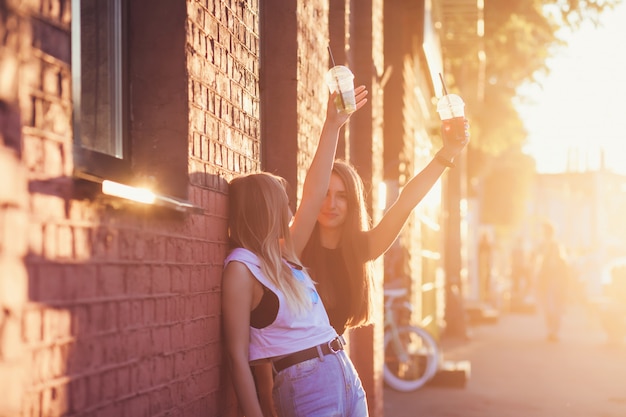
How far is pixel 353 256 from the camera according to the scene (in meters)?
4.52

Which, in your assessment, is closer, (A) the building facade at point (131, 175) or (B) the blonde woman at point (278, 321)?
(A) the building facade at point (131, 175)

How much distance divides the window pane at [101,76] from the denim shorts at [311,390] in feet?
3.33

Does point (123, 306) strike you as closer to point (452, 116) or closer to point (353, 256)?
point (353, 256)

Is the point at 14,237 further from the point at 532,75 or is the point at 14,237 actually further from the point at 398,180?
the point at 532,75

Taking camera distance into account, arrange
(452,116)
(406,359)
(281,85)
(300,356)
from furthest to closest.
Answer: (406,359) → (281,85) → (452,116) → (300,356)

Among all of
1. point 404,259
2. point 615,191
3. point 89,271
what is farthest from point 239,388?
point 615,191

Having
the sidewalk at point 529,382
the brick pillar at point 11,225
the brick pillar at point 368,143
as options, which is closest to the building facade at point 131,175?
the brick pillar at point 11,225

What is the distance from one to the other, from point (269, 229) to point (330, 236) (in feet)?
3.40

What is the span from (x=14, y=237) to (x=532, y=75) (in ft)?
65.1

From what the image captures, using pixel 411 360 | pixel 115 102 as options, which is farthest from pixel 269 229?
pixel 411 360

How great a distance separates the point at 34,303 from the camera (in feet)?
7.39

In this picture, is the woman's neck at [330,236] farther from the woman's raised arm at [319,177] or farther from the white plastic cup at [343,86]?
the white plastic cup at [343,86]

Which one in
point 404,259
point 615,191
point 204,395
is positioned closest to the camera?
point 204,395

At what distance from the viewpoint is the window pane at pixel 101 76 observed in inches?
123
